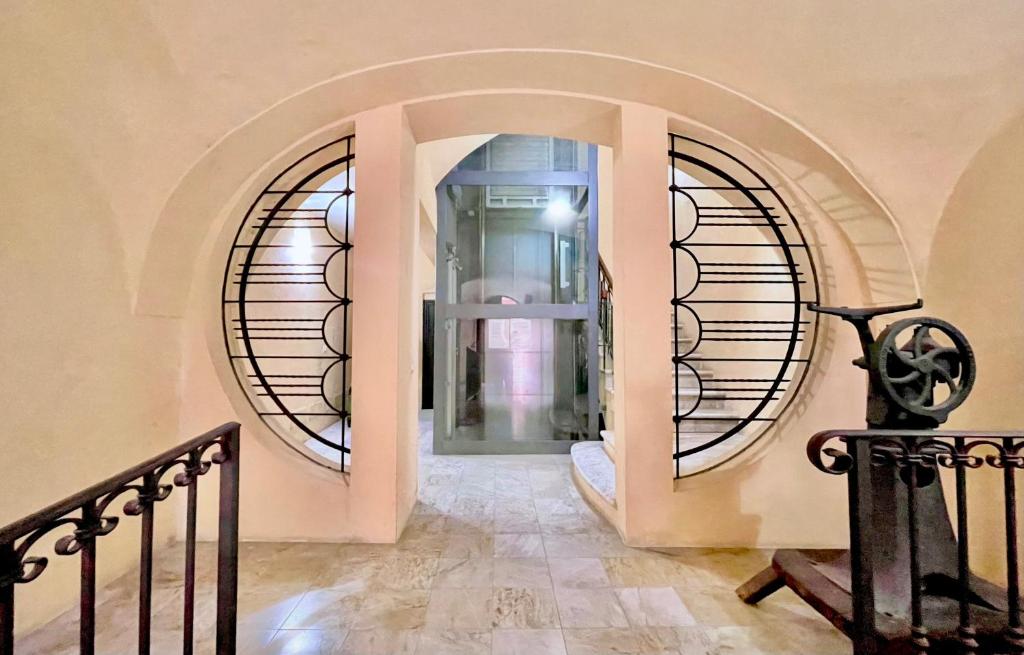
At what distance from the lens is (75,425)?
1817mm

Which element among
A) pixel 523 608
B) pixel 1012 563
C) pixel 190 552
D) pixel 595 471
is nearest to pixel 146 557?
pixel 190 552

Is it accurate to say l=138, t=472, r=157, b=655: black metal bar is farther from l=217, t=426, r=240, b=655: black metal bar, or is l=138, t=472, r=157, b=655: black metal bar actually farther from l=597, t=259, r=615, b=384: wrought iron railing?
l=597, t=259, r=615, b=384: wrought iron railing

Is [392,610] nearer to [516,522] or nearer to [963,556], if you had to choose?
[516,522]

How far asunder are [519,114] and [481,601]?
2437 mm

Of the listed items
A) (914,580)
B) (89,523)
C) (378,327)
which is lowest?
(914,580)

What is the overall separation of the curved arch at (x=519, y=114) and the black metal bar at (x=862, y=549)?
1.48 meters

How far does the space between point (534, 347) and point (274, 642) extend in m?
3.23

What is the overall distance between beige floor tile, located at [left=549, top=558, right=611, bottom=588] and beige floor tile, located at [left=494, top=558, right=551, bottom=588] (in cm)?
5

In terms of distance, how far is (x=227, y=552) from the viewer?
1367 mm

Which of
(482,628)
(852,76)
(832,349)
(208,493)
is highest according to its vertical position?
(852,76)

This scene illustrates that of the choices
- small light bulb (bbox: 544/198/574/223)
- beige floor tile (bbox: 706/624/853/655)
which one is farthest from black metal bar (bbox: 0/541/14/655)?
small light bulb (bbox: 544/198/574/223)

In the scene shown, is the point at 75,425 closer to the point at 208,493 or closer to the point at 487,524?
the point at 208,493

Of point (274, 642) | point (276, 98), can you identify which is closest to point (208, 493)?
point (274, 642)

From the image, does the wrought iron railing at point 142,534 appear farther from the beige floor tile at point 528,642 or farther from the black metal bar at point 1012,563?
the black metal bar at point 1012,563
